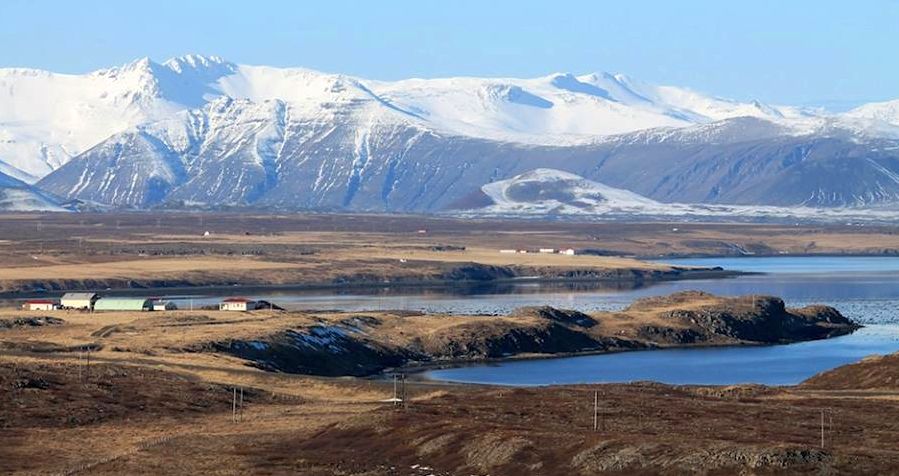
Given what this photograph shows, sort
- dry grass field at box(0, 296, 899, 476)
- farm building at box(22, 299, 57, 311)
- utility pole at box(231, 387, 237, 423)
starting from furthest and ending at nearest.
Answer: farm building at box(22, 299, 57, 311), utility pole at box(231, 387, 237, 423), dry grass field at box(0, 296, 899, 476)

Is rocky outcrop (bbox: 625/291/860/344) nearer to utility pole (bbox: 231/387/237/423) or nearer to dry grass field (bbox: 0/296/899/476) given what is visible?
dry grass field (bbox: 0/296/899/476)

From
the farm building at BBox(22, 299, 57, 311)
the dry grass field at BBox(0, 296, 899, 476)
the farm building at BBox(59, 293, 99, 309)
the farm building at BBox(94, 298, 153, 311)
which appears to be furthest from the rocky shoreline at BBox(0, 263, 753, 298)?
the dry grass field at BBox(0, 296, 899, 476)

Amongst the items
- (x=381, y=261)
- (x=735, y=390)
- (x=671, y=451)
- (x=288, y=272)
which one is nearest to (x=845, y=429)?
(x=671, y=451)

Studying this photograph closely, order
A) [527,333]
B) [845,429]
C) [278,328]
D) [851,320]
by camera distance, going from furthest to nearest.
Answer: [851,320]
[527,333]
[278,328]
[845,429]

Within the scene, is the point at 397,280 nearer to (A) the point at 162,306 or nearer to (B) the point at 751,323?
(A) the point at 162,306

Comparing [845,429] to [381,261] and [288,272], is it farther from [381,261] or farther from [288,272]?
[381,261]

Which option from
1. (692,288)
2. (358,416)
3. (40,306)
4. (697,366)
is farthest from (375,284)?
(358,416)
